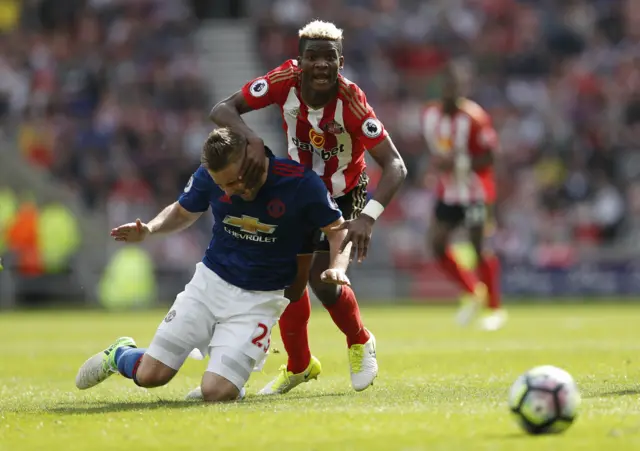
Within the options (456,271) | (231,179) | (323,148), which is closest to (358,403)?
(231,179)

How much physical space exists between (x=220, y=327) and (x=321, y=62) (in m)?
1.83

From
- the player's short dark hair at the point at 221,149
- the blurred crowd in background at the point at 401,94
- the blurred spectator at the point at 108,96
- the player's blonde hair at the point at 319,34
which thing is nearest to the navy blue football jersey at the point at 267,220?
the player's short dark hair at the point at 221,149

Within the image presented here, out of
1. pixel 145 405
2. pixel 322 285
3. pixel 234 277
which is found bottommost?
pixel 145 405

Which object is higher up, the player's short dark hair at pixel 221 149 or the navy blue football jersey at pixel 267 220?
the player's short dark hair at pixel 221 149

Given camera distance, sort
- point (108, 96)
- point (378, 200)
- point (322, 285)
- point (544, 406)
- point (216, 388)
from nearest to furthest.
→ point (544, 406)
point (216, 388)
point (378, 200)
point (322, 285)
point (108, 96)

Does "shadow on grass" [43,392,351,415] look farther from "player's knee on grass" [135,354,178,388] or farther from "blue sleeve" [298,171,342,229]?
"blue sleeve" [298,171,342,229]

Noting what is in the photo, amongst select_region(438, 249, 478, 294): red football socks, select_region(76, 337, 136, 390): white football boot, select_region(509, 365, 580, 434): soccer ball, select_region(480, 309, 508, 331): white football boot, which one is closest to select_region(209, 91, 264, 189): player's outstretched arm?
select_region(76, 337, 136, 390): white football boot

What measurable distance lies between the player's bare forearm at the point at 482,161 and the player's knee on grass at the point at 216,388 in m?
8.53

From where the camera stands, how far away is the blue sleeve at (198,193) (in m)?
7.73

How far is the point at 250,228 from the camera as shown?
767 centimetres

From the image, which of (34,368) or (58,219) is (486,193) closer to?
(34,368)

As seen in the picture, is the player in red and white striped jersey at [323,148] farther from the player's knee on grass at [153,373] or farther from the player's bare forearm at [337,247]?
the player's knee on grass at [153,373]

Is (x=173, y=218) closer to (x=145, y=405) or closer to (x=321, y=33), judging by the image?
(x=145, y=405)

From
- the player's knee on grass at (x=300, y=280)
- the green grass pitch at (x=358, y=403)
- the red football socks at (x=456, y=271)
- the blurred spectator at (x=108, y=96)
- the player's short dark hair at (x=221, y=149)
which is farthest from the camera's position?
the blurred spectator at (x=108, y=96)
